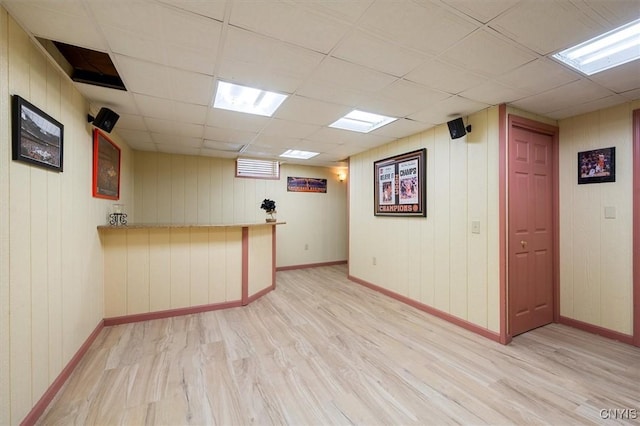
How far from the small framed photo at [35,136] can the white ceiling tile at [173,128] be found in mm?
1272

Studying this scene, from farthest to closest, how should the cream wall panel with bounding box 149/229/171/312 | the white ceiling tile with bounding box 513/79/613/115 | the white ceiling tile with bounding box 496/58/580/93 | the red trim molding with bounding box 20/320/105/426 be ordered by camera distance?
the cream wall panel with bounding box 149/229/171/312, the white ceiling tile with bounding box 513/79/613/115, the white ceiling tile with bounding box 496/58/580/93, the red trim molding with bounding box 20/320/105/426

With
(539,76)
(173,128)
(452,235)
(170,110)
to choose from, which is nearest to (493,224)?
(452,235)

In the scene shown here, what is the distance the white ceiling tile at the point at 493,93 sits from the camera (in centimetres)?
233

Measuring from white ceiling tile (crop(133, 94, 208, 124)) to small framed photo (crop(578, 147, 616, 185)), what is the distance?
4.30 meters

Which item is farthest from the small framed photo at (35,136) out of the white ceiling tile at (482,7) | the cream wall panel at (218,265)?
the white ceiling tile at (482,7)

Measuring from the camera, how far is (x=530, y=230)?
116 inches

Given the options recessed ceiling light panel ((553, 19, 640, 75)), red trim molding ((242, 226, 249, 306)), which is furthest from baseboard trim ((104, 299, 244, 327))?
recessed ceiling light panel ((553, 19, 640, 75))

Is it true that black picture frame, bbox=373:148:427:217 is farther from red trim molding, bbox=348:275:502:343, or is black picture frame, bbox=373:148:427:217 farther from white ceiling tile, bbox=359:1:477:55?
Answer: white ceiling tile, bbox=359:1:477:55

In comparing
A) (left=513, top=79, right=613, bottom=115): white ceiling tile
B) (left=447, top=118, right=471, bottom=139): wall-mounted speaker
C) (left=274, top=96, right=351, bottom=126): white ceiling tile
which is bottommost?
(left=447, top=118, right=471, bottom=139): wall-mounted speaker

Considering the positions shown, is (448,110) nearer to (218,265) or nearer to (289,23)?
(289,23)

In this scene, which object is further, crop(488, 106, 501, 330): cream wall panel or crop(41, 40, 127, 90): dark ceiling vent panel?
crop(488, 106, 501, 330): cream wall panel

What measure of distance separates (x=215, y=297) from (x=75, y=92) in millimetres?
2690

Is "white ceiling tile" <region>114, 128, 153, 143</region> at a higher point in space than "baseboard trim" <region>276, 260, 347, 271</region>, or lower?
higher

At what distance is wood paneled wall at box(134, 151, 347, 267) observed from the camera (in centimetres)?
491
